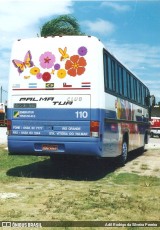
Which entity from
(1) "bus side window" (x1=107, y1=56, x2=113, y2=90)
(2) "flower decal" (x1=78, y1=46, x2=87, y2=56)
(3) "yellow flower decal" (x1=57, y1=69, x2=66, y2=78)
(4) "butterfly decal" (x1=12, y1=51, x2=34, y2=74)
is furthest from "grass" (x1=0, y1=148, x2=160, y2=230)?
(2) "flower decal" (x1=78, y1=46, x2=87, y2=56)

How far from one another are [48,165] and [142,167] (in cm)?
302

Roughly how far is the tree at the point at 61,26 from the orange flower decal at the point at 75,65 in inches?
485

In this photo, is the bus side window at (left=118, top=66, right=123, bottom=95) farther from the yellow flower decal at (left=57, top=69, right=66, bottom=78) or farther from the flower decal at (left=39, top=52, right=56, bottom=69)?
the flower decal at (left=39, top=52, right=56, bottom=69)

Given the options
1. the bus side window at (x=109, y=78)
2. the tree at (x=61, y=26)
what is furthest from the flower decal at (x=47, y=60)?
the tree at (x=61, y=26)

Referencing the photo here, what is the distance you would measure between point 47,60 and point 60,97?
1.02 metres

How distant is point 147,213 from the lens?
672 centimetres

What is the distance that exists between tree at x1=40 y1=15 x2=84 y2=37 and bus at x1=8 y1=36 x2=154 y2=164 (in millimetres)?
11815

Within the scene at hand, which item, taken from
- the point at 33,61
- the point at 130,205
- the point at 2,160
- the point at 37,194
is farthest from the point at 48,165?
the point at 130,205

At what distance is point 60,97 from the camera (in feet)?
33.3

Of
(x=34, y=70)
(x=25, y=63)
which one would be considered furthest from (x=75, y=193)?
(x=25, y=63)

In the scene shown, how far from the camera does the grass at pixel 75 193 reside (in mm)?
6559

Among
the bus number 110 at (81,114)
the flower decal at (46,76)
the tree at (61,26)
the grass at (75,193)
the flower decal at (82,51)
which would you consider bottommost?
the grass at (75,193)

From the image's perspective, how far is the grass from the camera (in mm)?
6559

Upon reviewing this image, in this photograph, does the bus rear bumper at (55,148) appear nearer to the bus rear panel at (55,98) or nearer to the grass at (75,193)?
the bus rear panel at (55,98)
